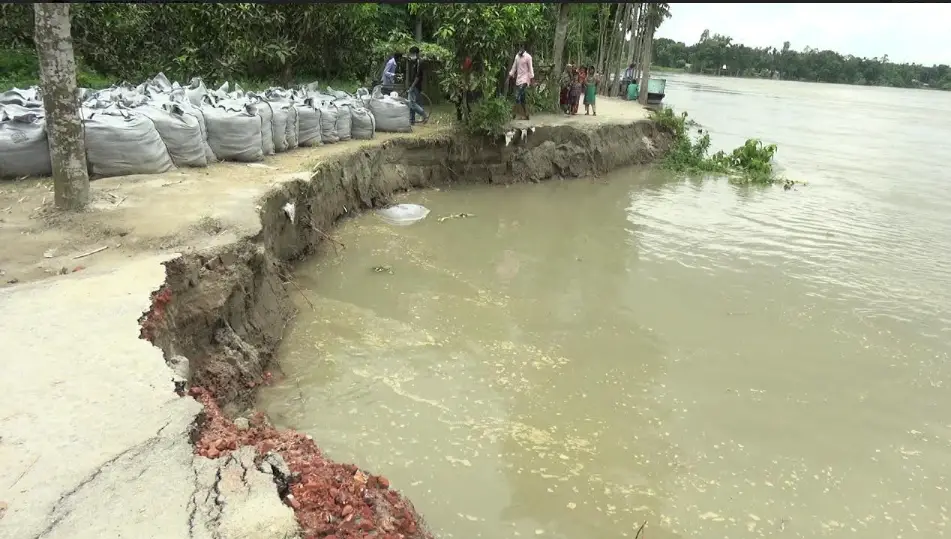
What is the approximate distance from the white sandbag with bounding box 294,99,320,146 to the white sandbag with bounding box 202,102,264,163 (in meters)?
0.99

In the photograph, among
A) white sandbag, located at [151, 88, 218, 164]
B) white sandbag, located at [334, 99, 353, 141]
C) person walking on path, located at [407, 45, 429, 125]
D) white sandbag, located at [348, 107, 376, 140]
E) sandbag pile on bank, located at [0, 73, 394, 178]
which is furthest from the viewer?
person walking on path, located at [407, 45, 429, 125]

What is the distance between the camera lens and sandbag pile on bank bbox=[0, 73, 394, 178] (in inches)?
219

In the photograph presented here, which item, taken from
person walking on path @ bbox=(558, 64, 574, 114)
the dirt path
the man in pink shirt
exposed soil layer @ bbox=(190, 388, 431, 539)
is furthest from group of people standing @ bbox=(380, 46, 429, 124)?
exposed soil layer @ bbox=(190, 388, 431, 539)

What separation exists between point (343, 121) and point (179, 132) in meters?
2.81

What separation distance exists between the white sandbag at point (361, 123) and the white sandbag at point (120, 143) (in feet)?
10.9

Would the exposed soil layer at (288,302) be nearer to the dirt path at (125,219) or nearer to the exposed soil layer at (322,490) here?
the exposed soil layer at (322,490)

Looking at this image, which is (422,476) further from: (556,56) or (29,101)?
(556,56)

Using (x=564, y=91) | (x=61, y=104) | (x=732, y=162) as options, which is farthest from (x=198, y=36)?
(x=732, y=162)

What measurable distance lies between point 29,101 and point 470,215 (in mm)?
4908

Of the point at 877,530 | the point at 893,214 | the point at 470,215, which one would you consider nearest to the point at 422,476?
the point at 877,530

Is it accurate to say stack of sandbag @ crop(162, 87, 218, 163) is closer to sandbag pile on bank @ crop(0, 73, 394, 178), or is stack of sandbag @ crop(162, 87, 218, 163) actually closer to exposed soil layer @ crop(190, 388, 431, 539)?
sandbag pile on bank @ crop(0, 73, 394, 178)

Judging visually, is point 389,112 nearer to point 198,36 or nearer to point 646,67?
point 198,36

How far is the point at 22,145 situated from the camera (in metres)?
5.44

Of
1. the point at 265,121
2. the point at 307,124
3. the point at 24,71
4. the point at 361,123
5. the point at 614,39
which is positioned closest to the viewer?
the point at 265,121
